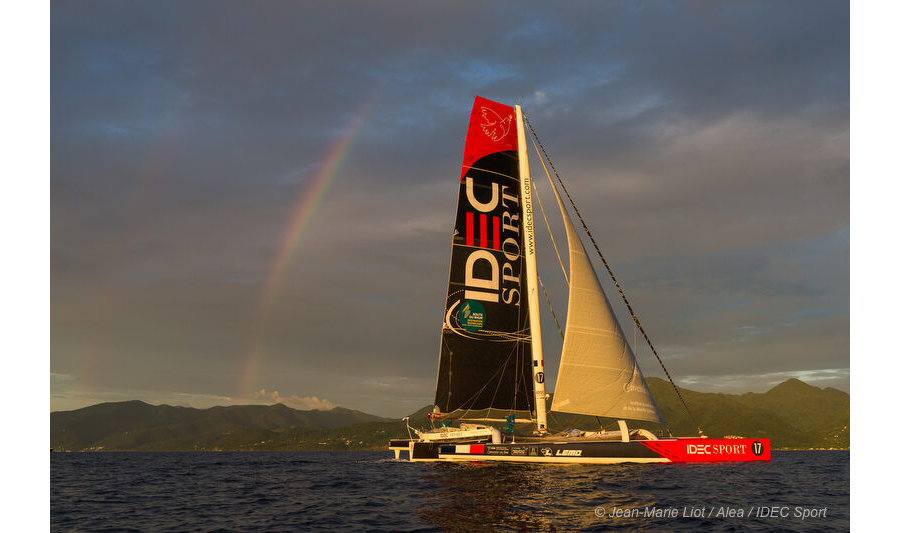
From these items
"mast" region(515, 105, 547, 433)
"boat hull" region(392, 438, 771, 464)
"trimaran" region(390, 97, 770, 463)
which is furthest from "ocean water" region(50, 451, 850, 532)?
"mast" region(515, 105, 547, 433)

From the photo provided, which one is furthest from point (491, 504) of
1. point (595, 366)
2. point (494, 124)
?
point (494, 124)

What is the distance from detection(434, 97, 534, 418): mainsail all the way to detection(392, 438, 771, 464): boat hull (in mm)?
5127

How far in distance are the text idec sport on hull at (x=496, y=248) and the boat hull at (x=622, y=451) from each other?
9.60m

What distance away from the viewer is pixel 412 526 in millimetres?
17688

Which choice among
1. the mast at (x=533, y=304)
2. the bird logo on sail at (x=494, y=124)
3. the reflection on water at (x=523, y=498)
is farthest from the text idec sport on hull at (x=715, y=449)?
the bird logo on sail at (x=494, y=124)

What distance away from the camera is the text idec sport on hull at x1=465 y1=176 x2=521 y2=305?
3912 cm

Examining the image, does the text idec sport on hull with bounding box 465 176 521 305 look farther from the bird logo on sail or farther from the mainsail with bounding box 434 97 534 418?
the bird logo on sail

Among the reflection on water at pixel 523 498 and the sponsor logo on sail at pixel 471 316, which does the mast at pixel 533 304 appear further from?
the reflection on water at pixel 523 498

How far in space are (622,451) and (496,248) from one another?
14.4 m

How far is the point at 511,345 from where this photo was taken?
39.0 m

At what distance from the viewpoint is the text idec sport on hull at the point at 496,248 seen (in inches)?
1540

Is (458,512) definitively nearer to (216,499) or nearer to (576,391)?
(216,499)

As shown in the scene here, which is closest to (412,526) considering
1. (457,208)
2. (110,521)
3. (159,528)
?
(159,528)

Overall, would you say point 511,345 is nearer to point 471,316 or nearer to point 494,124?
point 471,316
